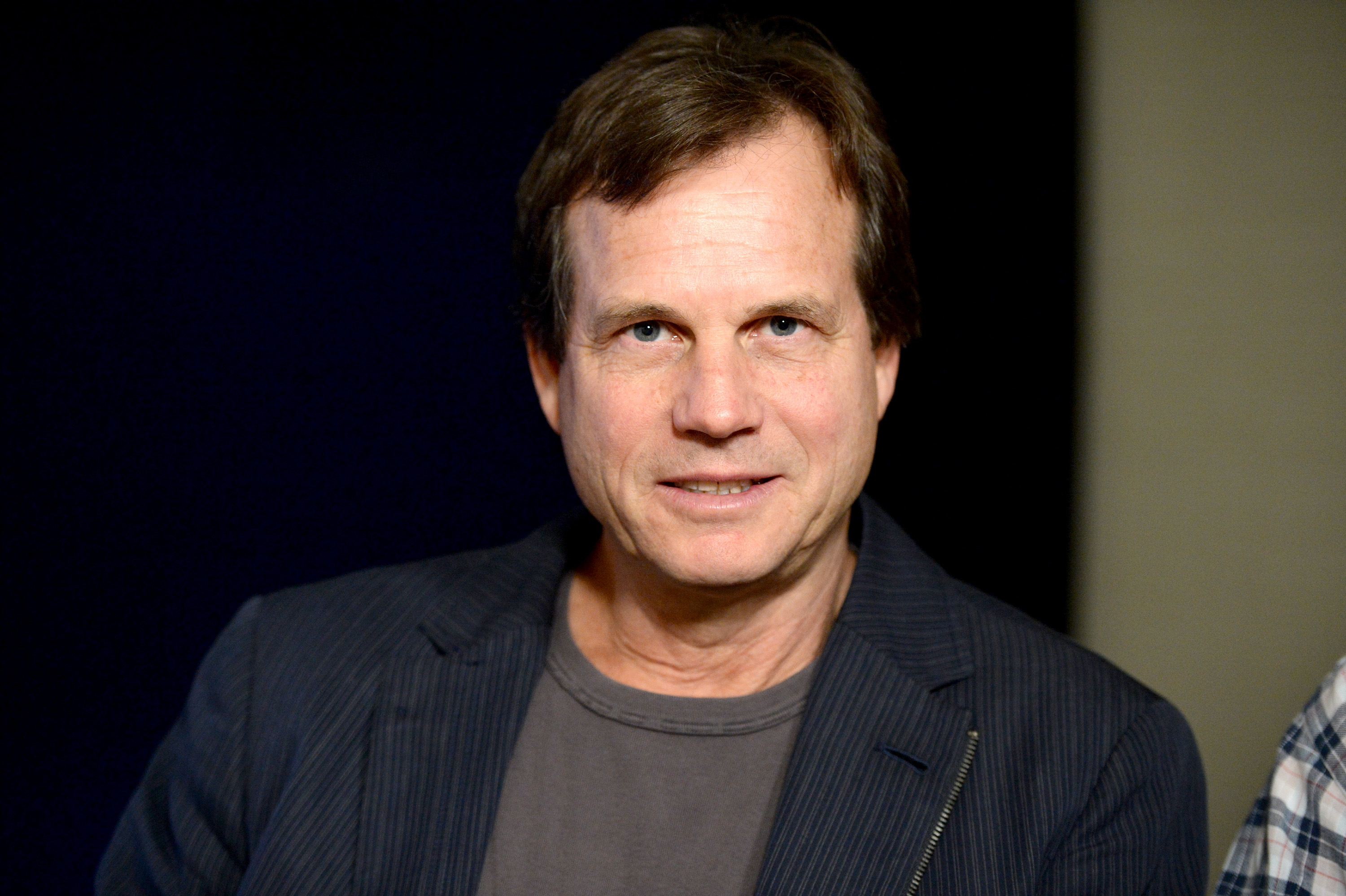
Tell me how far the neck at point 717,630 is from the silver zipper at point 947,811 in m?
0.30

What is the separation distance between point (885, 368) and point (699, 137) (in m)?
0.51

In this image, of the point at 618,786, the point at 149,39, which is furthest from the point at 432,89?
the point at 618,786

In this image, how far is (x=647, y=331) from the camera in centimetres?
167

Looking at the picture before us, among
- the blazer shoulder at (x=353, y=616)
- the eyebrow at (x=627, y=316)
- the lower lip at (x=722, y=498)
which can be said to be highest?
the eyebrow at (x=627, y=316)

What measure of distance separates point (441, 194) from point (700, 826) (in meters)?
1.59

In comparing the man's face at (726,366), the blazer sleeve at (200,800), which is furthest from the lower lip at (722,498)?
the blazer sleeve at (200,800)

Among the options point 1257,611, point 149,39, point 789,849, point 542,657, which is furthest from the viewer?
point 149,39

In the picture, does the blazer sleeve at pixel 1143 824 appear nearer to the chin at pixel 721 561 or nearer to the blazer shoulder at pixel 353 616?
the chin at pixel 721 561

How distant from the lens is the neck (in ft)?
5.89

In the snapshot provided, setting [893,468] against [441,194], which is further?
[441,194]

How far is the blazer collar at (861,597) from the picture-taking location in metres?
1.75

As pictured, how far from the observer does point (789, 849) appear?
155 cm

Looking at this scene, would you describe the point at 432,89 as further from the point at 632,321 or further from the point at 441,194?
the point at 632,321

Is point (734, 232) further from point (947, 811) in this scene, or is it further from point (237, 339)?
point (237, 339)
